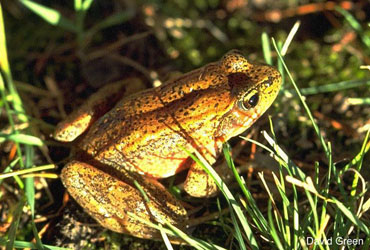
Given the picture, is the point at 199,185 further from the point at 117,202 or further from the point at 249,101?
the point at 249,101

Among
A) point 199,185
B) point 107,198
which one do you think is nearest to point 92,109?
point 107,198

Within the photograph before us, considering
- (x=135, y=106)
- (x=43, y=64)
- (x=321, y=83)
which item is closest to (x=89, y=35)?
(x=43, y=64)

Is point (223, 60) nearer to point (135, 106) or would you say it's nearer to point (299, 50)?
point (135, 106)

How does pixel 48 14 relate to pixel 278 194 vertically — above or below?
above

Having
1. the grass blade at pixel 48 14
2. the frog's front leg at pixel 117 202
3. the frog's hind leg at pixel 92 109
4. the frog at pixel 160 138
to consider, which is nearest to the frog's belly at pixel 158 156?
the frog at pixel 160 138

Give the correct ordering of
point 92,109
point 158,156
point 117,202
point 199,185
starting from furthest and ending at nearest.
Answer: point 92,109 < point 158,156 < point 199,185 < point 117,202

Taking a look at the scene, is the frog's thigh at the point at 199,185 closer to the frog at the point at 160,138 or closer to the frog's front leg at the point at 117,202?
the frog at the point at 160,138
